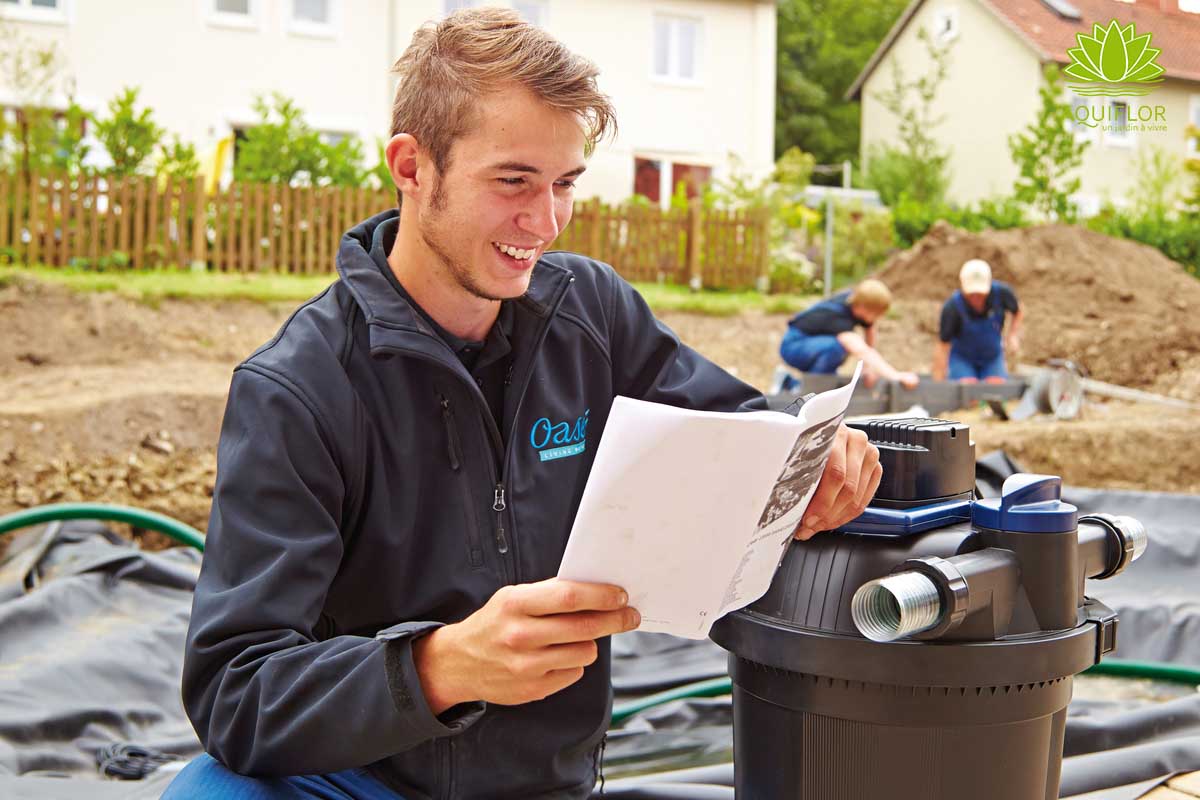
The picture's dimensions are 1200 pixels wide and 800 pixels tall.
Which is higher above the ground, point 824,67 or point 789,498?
point 824,67

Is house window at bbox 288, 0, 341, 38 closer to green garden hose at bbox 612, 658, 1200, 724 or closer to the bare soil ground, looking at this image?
the bare soil ground

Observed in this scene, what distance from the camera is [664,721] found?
9.85 ft

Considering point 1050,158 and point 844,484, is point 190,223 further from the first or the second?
point 1050,158

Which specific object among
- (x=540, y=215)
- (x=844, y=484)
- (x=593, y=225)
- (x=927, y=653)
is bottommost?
(x=927, y=653)

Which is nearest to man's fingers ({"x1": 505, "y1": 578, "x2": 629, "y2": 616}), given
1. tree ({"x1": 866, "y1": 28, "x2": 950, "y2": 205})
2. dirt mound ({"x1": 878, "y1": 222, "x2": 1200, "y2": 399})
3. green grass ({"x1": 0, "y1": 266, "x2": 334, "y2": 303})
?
green grass ({"x1": 0, "y1": 266, "x2": 334, "y2": 303})

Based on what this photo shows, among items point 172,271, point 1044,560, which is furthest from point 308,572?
point 172,271

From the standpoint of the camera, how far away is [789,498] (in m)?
1.35

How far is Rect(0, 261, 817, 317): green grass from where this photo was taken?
10039 millimetres

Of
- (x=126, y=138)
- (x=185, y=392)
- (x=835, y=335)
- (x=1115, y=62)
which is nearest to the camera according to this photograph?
(x=1115, y=62)

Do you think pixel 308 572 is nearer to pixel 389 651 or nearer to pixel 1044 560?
pixel 389 651

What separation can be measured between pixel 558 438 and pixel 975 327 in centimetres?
801

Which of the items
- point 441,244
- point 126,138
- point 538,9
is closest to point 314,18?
point 538,9

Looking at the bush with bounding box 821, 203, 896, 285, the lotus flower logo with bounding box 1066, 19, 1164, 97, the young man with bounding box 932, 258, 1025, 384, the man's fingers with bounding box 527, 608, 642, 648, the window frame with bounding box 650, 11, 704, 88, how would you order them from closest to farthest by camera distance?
1. the man's fingers with bounding box 527, 608, 642, 648
2. the lotus flower logo with bounding box 1066, 19, 1164, 97
3. the young man with bounding box 932, 258, 1025, 384
4. the bush with bounding box 821, 203, 896, 285
5. the window frame with bounding box 650, 11, 704, 88

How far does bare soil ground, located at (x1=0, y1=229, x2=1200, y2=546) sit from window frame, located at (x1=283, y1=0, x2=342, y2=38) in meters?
7.59
